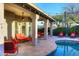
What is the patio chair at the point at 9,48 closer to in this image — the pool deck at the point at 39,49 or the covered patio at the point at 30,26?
the pool deck at the point at 39,49

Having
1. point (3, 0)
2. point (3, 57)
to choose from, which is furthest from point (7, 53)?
point (3, 0)

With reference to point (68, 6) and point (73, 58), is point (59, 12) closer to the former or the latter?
point (68, 6)

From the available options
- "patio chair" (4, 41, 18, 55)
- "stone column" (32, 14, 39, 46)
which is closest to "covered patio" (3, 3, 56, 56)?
"stone column" (32, 14, 39, 46)

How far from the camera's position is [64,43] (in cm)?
1116

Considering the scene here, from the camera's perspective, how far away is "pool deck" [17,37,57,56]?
928 centimetres

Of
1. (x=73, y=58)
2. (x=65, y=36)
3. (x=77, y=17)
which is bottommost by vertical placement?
(x=73, y=58)

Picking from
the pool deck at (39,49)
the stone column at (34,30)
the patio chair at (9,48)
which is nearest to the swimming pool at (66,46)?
the pool deck at (39,49)

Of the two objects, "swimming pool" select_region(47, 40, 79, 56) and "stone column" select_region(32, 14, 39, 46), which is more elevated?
"stone column" select_region(32, 14, 39, 46)

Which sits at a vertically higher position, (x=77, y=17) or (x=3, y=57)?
(x=77, y=17)

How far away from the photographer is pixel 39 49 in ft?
34.2

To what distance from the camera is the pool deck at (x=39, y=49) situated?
365 inches

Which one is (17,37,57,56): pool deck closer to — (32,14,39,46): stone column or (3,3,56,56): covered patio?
(3,3,56,56): covered patio

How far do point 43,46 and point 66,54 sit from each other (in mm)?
2038

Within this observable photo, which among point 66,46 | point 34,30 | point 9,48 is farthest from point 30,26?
point 9,48
